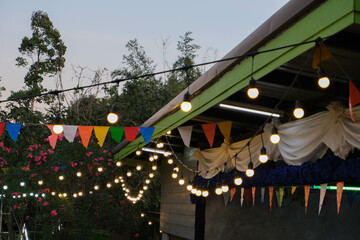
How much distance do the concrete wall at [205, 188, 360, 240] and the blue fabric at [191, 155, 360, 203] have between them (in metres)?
0.79

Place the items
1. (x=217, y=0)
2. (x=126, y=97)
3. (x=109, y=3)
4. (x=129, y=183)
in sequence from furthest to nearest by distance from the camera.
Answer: (x=109, y=3), (x=217, y=0), (x=126, y=97), (x=129, y=183)

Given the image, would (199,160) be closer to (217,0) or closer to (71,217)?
(71,217)

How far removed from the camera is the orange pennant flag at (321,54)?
3141 mm

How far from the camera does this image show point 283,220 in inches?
288

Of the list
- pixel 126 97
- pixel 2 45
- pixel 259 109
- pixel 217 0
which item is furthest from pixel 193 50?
pixel 217 0

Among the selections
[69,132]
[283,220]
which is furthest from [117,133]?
[283,220]

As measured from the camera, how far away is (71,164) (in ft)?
41.9

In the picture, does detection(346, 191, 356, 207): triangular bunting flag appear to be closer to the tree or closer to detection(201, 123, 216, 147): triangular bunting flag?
detection(201, 123, 216, 147): triangular bunting flag

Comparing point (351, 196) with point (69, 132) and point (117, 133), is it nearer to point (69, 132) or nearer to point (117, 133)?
point (117, 133)

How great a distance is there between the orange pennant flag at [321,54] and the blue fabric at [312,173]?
5.42 ft

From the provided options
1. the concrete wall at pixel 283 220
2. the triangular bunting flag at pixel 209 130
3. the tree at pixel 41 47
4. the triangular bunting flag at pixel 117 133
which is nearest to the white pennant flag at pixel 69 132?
the triangular bunting flag at pixel 117 133

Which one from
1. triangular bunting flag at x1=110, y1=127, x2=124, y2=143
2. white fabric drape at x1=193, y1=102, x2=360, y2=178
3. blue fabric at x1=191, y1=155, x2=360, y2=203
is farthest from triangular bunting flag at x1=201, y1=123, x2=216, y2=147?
triangular bunting flag at x1=110, y1=127, x2=124, y2=143

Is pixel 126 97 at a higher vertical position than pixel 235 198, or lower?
higher

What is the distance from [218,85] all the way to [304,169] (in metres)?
1.52
